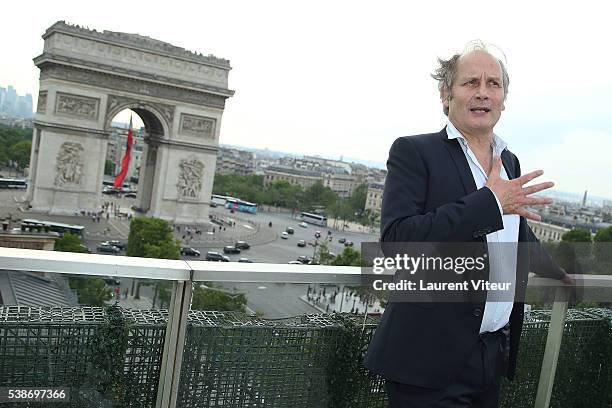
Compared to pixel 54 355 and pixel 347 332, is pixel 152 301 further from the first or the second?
pixel 347 332

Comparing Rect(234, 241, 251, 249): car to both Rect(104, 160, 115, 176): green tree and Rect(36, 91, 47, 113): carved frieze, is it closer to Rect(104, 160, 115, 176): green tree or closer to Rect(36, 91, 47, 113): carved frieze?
Rect(36, 91, 47, 113): carved frieze

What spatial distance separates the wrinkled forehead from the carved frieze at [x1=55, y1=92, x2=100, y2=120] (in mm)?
25311

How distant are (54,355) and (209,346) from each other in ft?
1.59

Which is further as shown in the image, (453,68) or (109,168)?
(109,168)

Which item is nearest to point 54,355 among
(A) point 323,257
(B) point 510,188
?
(B) point 510,188

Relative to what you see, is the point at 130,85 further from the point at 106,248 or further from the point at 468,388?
the point at 468,388

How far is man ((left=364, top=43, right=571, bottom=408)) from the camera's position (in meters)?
1.66

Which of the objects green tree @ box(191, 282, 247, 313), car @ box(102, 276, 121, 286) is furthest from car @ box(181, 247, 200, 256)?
car @ box(102, 276, 121, 286)

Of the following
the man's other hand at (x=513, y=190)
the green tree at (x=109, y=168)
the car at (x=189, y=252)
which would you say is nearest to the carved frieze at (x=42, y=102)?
the car at (x=189, y=252)

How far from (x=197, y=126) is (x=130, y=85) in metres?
3.32

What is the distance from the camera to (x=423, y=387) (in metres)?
1.78

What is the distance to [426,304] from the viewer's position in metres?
1.79

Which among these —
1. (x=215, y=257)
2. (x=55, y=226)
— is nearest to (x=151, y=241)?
(x=215, y=257)

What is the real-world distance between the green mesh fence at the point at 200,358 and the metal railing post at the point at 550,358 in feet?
0.56
